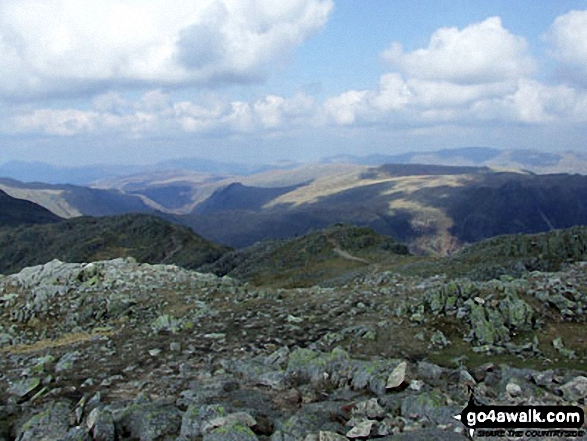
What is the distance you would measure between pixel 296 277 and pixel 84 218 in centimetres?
13849

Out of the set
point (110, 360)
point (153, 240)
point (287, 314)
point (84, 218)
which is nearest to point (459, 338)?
point (287, 314)

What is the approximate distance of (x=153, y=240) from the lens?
156875 mm

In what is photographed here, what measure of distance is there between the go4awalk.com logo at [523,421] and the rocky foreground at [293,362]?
16.9 inches

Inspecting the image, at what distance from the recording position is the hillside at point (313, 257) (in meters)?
94.1

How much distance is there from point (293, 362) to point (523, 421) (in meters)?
7.67

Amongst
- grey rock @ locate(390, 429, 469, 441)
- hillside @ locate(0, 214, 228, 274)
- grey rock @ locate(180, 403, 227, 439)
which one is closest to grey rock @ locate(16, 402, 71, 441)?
grey rock @ locate(180, 403, 227, 439)

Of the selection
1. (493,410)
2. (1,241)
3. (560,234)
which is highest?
(493,410)

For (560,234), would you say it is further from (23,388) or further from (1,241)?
(1,241)

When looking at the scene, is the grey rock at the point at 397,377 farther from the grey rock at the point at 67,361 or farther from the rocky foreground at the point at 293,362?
the grey rock at the point at 67,361

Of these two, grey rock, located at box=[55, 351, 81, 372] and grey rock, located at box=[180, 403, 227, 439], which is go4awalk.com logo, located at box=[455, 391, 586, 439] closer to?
grey rock, located at box=[180, 403, 227, 439]

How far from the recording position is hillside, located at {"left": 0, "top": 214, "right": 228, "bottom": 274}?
147m

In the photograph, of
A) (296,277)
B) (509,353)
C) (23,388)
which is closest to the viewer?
(23,388)

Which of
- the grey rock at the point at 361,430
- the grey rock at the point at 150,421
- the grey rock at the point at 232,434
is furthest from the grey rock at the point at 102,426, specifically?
the grey rock at the point at 361,430

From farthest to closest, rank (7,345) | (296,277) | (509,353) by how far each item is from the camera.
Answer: (296,277), (7,345), (509,353)
